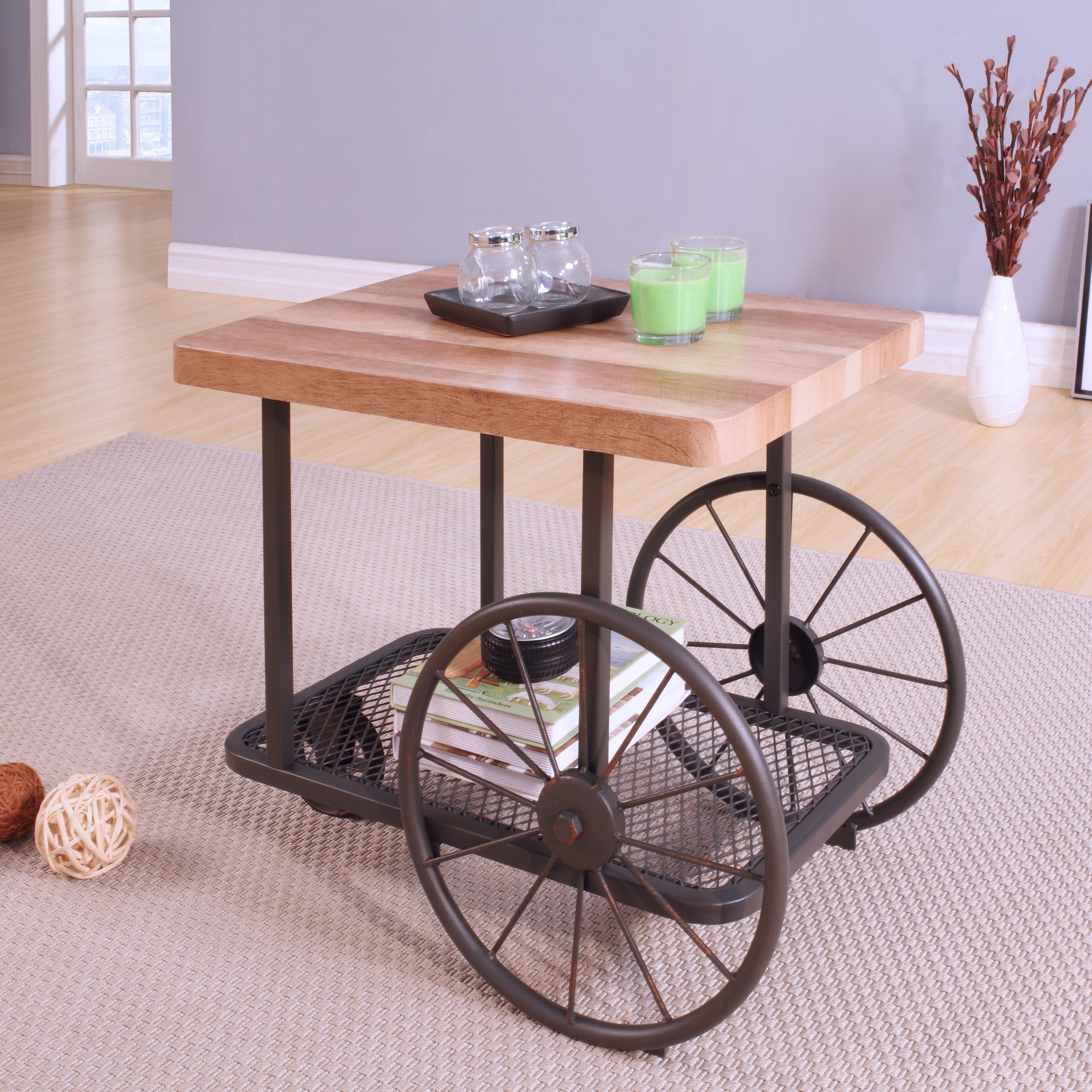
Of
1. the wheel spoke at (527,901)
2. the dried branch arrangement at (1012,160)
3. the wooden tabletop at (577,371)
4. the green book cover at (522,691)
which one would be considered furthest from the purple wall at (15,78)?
the wheel spoke at (527,901)

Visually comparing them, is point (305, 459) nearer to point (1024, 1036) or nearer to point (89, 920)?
point (89, 920)

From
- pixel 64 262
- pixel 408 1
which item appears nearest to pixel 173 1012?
pixel 408 1

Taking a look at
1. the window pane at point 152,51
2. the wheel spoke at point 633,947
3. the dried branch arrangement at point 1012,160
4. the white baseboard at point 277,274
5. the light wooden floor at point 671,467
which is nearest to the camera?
the wheel spoke at point 633,947

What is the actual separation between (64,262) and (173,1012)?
14.8 feet

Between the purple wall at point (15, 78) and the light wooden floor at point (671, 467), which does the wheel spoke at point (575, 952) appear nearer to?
the light wooden floor at point (671, 467)

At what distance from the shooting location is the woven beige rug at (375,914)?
1.23 metres

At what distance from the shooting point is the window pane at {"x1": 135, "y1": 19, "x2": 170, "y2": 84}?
6871mm

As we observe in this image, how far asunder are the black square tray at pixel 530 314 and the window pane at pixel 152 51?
20.1 feet

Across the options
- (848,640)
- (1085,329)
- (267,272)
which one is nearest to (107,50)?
(267,272)

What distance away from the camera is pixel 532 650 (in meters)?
1.38

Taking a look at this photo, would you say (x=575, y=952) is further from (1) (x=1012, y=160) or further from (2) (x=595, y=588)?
(1) (x=1012, y=160)

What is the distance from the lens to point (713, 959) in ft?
3.89

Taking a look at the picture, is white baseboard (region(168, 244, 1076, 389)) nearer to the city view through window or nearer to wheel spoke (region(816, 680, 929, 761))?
the city view through window

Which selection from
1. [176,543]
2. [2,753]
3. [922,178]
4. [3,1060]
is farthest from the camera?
[922,178]
